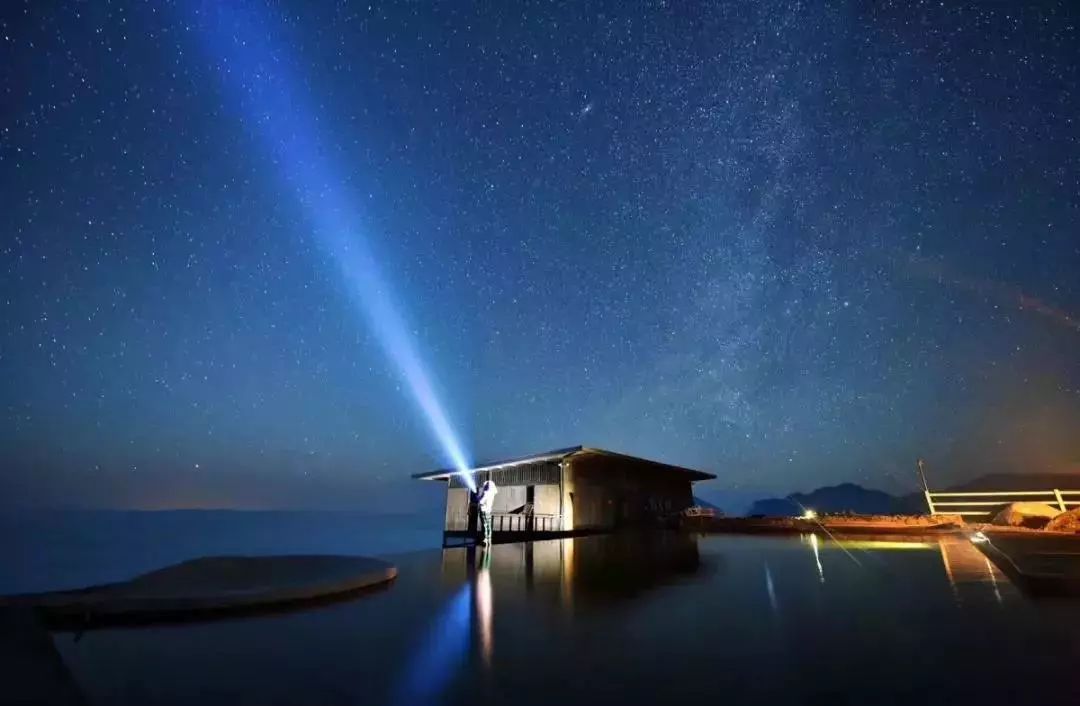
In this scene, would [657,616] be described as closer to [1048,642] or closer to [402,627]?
[402,627]

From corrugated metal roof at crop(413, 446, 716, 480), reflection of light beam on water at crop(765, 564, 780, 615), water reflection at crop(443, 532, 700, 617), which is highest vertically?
corrugated metal roof at crop(413, 446, 716, 480)

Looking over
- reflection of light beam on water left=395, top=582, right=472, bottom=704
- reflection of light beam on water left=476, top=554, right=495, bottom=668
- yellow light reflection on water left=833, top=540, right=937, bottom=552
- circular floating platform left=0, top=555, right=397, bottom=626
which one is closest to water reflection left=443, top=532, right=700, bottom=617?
reflection of light beam on water left=476, top=554, right=495, bottom=668

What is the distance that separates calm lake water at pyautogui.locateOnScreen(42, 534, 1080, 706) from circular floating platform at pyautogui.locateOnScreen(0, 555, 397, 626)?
62cm

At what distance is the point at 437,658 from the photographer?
4.53m

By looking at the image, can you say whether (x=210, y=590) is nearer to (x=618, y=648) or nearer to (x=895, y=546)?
(x=618, y=648)

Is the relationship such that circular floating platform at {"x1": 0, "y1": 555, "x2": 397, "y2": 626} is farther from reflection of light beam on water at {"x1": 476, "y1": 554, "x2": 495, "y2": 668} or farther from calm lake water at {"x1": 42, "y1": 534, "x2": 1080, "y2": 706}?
reflection of light beam on water at {"x1": 476, "y1": 554, "x2": 495, "y2": 668}

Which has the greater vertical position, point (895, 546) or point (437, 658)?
point (895, 546)

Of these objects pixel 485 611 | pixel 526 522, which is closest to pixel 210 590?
pixel 485 611

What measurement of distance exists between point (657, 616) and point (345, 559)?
23.1ft

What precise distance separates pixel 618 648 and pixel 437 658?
1.72 metres

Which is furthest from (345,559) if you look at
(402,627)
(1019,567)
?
(1019,567)

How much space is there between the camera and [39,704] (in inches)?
123

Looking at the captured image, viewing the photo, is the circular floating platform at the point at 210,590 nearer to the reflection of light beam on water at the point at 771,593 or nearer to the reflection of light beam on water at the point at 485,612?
the reflection of light beam on water at the point at 485,612

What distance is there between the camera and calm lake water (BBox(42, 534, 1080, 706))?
3.67 m
